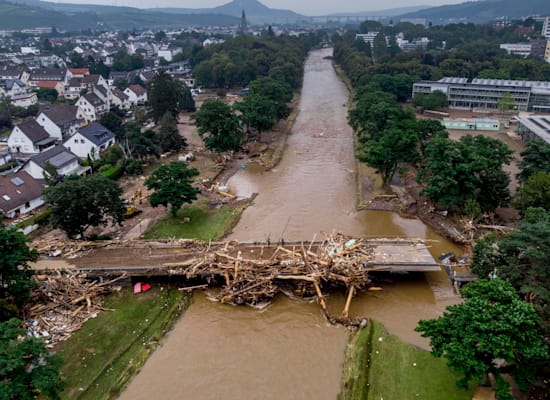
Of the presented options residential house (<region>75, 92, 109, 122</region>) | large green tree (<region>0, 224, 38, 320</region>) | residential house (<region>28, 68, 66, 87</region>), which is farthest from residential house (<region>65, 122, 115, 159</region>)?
residential house (<region>28, 68, 66, 87</region>)

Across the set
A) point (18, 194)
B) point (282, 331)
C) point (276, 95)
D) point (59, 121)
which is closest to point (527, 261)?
point (282, 331)

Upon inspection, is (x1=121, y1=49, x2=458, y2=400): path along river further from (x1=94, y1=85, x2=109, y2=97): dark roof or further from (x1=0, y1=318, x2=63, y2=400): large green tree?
(x1=94, y1=85, x2=109, y2=97): dark roof

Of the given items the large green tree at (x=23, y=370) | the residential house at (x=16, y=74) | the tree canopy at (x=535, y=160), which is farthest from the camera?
the residential house at (x=16, y=74)

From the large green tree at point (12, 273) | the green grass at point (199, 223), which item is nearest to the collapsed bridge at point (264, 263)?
the green grass at point (199, 223)

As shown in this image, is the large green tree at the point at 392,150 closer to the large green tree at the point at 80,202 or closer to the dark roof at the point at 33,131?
the large green tree at the point at 80,202

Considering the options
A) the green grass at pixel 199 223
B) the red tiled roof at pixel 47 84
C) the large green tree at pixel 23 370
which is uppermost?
the red tiled roof at pixel 47 84

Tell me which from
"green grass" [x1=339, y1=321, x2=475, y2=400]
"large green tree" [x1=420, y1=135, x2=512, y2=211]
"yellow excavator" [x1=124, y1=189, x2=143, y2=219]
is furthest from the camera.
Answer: "yellow excavator" [x1=124, y1=189, x2=143, y2=219]

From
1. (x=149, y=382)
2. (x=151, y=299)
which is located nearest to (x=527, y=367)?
(x=149, y=382)
